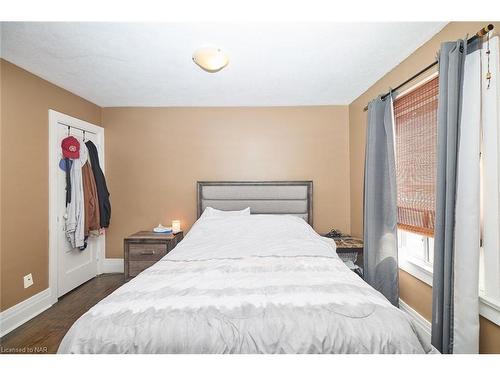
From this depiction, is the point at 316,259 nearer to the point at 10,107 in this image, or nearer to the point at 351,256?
the point at 351,256

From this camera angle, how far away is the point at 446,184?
1628 mm

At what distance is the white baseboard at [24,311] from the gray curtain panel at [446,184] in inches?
136

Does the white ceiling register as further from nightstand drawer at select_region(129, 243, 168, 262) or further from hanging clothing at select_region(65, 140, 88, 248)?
nightstand drawer at select_region(129, 243, 168, 262)

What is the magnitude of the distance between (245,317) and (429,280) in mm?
1674

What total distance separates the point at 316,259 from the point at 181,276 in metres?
1.07

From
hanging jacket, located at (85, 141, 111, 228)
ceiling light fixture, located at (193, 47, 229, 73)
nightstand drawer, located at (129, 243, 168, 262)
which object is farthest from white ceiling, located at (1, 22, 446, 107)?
nightstand drawer, located at (129, 243, 168, 262)

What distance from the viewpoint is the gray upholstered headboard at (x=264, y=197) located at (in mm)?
3518

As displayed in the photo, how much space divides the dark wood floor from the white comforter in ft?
4.01

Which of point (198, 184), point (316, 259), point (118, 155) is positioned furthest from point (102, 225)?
point (316, 259)

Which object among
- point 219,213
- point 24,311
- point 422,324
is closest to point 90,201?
point 24,311

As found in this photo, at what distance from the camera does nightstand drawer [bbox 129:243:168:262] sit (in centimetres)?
313

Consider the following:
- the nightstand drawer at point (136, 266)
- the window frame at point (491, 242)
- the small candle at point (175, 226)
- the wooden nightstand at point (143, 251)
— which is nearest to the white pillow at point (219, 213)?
the small candle at point (175, 226)

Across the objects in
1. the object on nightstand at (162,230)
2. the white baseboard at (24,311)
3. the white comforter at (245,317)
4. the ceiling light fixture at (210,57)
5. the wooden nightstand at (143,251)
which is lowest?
the white baseboard at (24,311)

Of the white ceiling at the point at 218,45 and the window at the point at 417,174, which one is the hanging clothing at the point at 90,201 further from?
the window at the point at 417,174
